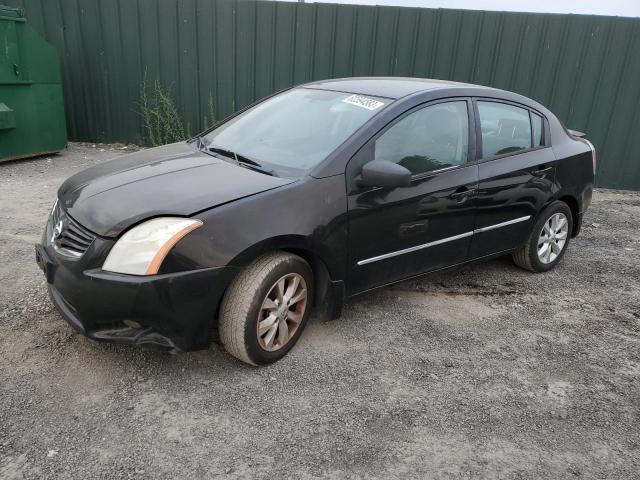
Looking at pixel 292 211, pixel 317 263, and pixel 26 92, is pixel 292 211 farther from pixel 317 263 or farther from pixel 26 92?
pixel 26 92

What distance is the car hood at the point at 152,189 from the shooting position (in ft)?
8.65

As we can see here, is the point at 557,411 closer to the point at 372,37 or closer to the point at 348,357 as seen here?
the point at 348,357

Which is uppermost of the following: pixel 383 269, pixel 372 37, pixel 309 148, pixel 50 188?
pixel 372 37

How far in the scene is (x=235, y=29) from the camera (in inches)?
313

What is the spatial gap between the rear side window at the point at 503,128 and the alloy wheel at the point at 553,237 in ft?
2.50

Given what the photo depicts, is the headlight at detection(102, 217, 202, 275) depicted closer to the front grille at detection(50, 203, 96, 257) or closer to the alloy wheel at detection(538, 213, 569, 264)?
the front grille at detection(50, 203, 96, 257)

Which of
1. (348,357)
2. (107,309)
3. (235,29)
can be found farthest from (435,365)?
(235,29)

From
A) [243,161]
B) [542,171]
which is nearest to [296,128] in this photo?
[243,161]

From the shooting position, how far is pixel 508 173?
391cm

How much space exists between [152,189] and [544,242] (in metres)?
3.34

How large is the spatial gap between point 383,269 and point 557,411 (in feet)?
4.14

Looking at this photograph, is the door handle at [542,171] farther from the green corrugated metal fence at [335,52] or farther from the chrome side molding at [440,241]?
the green corrugated metal fence at [335,52]

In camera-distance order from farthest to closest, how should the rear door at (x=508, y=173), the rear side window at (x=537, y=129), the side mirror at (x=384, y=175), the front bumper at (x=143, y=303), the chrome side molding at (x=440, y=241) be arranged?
the rear side window at (x=537, y=129), the rear door at (x=508, y=173), the chrome side molding at (x=440, y=241), the side mirror at (x=384, y=175), the front bumper at (x=143, y=303)

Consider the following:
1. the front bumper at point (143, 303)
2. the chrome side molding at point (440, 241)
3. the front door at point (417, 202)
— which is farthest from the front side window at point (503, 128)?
the front bumper at point (143, 303)
